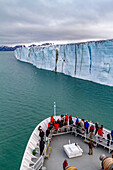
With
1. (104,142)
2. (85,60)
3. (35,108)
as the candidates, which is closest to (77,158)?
(104,142)

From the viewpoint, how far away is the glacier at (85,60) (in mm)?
22672

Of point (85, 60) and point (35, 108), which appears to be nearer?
point (35, 108)

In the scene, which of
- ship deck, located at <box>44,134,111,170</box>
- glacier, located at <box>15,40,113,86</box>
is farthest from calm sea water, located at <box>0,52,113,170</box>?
ship deck, located at <box>44,134,111,170</box>

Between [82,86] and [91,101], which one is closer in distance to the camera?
[91,101]

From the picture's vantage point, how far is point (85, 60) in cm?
2688

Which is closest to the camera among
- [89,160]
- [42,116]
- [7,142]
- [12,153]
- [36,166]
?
[36,166]

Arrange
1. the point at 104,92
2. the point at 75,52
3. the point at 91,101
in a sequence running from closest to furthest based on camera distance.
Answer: the point at 91,101, the point at 104,92, the point at 75,52

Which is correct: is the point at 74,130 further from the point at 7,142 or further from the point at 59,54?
the point at 59,54

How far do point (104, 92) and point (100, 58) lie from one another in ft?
21.5

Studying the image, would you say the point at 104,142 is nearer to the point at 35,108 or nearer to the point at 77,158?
the point at 77,158

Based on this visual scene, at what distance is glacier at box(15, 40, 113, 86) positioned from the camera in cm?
2267

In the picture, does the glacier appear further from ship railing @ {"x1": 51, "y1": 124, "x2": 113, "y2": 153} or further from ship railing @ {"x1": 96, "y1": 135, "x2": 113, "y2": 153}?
ship railing @ {"x1": 96, "y1": 135, "x2": 113, "y2": 153}

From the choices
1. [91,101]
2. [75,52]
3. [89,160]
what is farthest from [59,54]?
[89,160]

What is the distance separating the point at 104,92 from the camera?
20.3m
